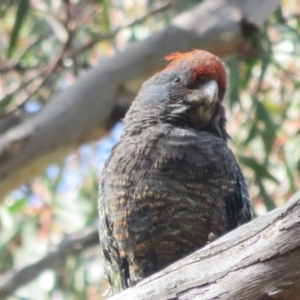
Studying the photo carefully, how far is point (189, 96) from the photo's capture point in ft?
9.30

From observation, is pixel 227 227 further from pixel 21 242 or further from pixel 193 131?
pixel 21 242

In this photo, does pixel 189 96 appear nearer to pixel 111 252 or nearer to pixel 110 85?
pixel 111 252

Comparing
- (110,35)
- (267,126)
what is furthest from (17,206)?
(267,126)

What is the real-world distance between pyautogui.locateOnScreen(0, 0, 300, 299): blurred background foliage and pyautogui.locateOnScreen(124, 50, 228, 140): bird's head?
4.25ft

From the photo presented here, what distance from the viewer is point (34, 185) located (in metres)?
5.46

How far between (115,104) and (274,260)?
240cm

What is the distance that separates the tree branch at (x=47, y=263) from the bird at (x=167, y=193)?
165 centimetres

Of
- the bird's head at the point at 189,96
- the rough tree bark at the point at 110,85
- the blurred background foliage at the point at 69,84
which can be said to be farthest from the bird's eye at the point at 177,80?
the blurred background foliage at the point at 69,84

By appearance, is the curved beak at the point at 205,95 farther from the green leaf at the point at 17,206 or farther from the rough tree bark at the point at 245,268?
the green leaf at the point at 17,206

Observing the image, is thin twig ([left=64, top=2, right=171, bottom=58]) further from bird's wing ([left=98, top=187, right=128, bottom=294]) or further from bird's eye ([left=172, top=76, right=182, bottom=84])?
bird's wing ([left=98, top=187, right=128, bottom=294])

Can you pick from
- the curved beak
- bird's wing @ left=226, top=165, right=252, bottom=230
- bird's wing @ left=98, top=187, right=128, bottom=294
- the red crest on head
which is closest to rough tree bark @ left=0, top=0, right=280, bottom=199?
the red crest on head

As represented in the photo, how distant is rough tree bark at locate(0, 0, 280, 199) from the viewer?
3822 millimetres

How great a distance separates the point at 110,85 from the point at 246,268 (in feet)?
7.59

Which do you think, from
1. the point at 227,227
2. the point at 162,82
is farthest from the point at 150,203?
the point at 162,82
